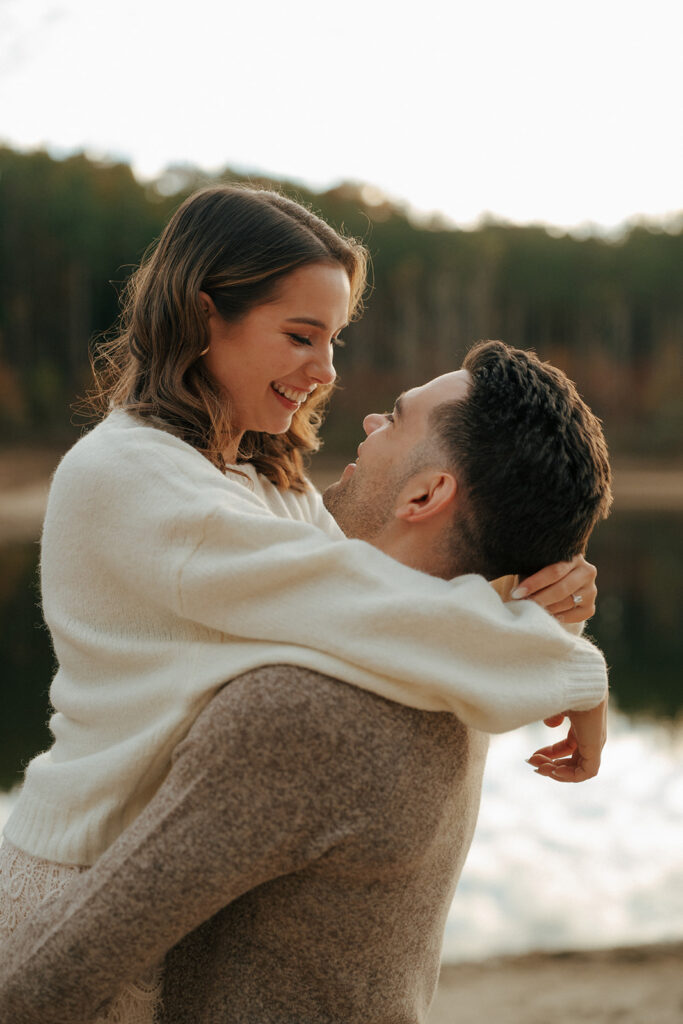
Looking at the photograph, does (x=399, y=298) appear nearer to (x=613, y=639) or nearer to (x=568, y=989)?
(x=613, y=639)

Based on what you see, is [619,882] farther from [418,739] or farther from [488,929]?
[418,739]

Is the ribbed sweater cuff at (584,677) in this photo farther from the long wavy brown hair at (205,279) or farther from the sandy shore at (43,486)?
the sandy shore at (43,486)

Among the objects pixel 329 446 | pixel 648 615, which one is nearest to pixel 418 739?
pixel 648 615

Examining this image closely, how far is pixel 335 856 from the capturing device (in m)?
1.09

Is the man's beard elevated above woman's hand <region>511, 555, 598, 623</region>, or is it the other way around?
the man's beard

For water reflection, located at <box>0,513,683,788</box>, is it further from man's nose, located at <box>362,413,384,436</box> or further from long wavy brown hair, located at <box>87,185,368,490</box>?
man's nose, located at <box>362,413,384,436</box>

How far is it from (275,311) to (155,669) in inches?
36.3

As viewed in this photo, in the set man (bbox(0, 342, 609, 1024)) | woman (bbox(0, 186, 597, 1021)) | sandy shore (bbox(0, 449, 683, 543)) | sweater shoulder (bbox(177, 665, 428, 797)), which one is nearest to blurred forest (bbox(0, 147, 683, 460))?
sandy shore (bbox(0, 449, 683, 543))

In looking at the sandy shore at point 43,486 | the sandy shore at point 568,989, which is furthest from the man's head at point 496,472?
the sandy shore at point 43,486

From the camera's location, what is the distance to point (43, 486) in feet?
74.8

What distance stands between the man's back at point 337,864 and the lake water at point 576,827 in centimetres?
264

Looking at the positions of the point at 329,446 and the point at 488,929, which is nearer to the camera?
the point at 488,929

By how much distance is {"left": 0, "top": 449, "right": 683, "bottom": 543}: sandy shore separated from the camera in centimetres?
2136

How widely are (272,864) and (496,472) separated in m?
0.57
